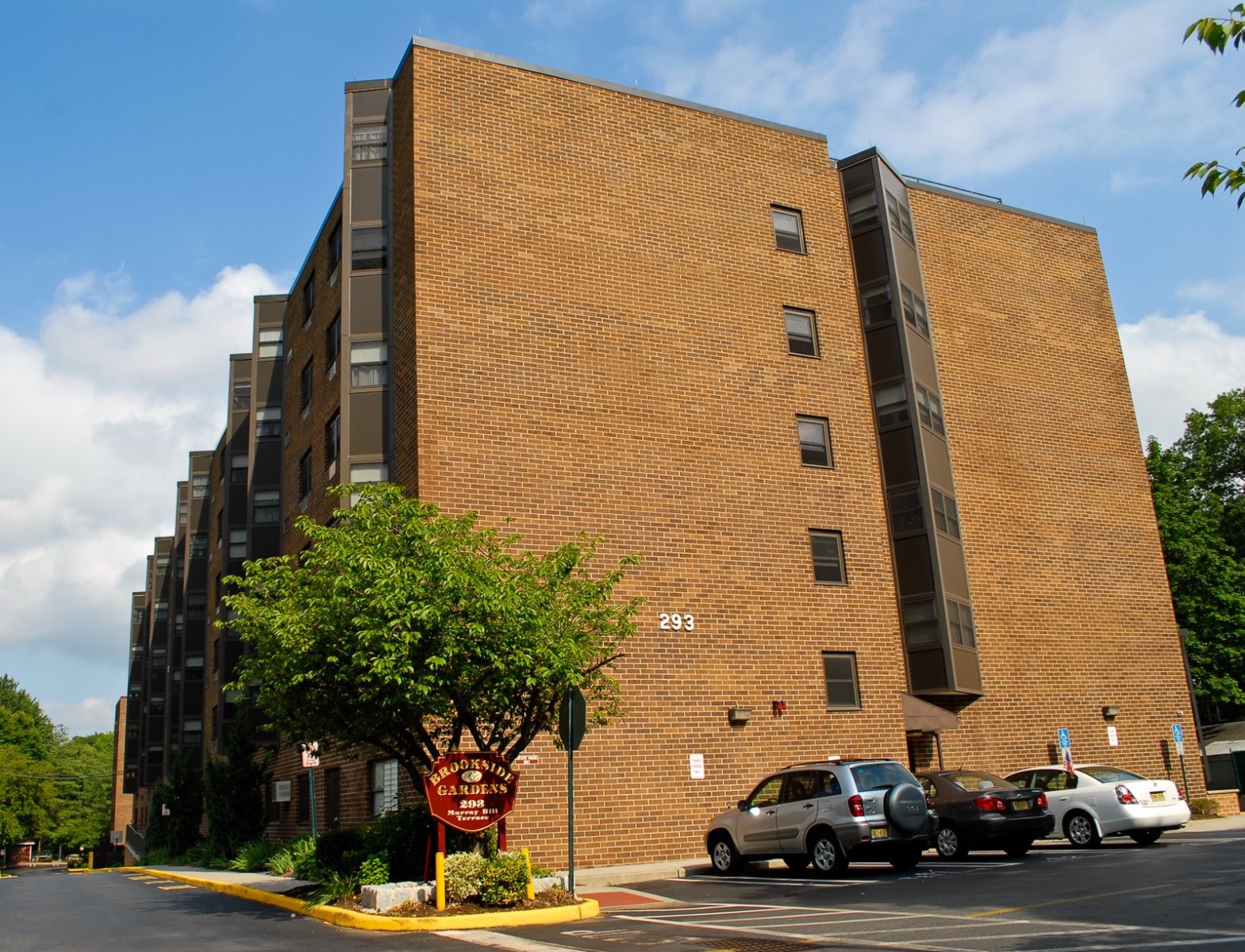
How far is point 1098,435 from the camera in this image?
32.5 m

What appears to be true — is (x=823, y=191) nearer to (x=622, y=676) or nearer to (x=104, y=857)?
(x=622, y=676)

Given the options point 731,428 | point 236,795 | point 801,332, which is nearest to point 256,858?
point 236,795

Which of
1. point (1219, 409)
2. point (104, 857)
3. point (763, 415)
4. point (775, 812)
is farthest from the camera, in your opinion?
point (104, 857)

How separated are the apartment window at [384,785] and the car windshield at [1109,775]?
1314 cm

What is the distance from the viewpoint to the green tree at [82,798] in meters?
110

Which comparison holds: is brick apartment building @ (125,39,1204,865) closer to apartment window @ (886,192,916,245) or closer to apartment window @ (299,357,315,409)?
apartment window @ (299,357,315,409)

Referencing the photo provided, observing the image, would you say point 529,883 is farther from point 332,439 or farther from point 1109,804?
point 332,439

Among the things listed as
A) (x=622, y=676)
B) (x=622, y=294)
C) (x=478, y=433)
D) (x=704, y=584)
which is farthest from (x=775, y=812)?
(x=622, y=294)

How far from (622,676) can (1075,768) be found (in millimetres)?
8607

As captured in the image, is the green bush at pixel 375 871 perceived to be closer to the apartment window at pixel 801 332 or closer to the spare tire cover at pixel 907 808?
the spare tire cover at pixel 907 808

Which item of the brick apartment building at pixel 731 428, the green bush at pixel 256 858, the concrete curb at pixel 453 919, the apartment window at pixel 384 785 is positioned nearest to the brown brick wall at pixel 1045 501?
the brick apartment building at pixel 731 428

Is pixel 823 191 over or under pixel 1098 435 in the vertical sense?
over

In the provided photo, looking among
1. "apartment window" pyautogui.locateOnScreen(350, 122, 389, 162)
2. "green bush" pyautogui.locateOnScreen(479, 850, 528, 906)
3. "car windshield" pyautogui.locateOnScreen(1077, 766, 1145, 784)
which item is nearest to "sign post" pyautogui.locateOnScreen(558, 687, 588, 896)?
"green bush" pyautogui.locateOnScreen(479, 850, 528, 906)

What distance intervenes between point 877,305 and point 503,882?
19.6 m
